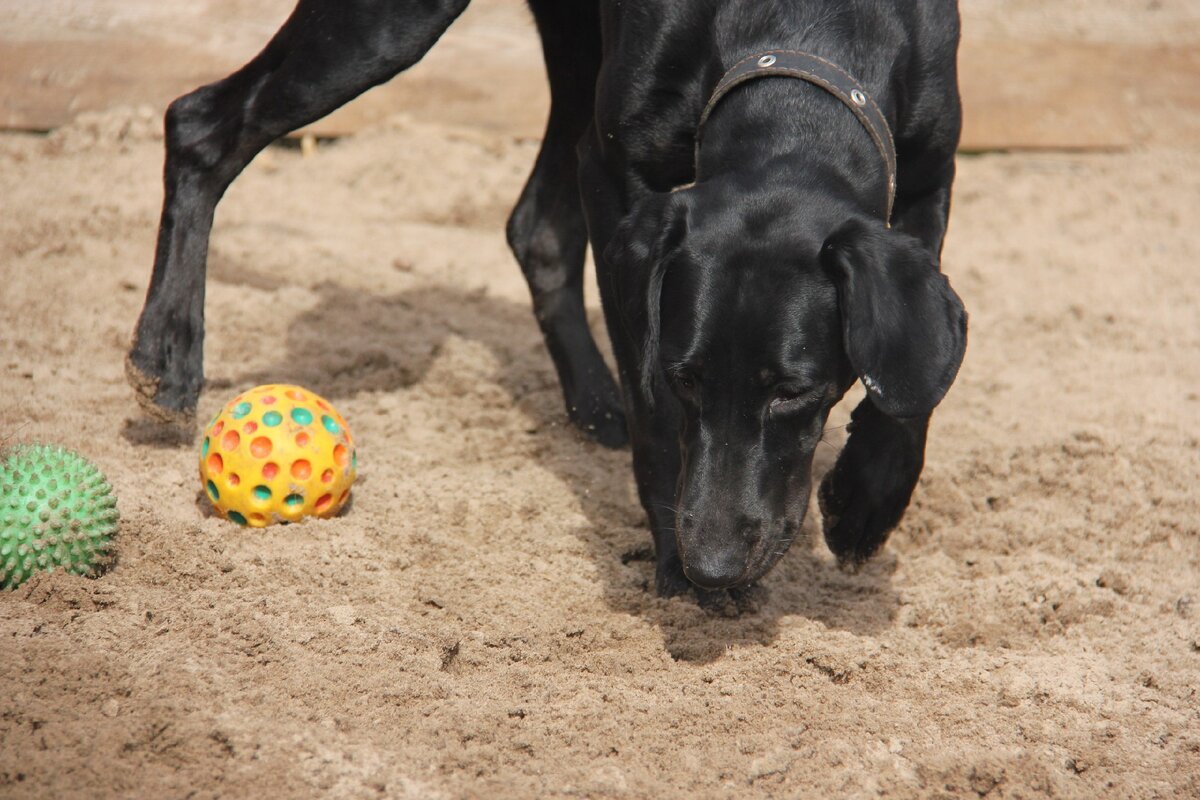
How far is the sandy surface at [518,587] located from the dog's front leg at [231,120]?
25 centimetres

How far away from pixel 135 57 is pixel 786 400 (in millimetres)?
4554

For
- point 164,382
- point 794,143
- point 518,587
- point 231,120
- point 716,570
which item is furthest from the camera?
point 231,120

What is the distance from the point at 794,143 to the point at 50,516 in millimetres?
1830

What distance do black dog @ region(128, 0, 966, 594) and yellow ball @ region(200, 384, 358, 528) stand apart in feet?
1.86

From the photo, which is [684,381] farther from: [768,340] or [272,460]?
[272,460]

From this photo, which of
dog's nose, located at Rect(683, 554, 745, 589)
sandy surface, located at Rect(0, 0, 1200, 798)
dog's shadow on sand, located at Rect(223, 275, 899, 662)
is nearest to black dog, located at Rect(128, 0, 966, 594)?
dog's nose, located at Rect(683, 554, 745, 589)

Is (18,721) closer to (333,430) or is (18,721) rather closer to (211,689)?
(211,689)

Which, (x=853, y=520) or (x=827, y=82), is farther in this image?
(x=853, y=520)

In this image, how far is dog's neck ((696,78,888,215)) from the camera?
277cm

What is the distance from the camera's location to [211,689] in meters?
2.40

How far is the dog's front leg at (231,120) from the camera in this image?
3562 millimetres

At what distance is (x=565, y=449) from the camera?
3.92 metres

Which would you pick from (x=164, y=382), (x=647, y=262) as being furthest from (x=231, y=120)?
(x=647, y=262)

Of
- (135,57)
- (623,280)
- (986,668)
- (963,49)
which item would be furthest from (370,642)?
(963,49)
